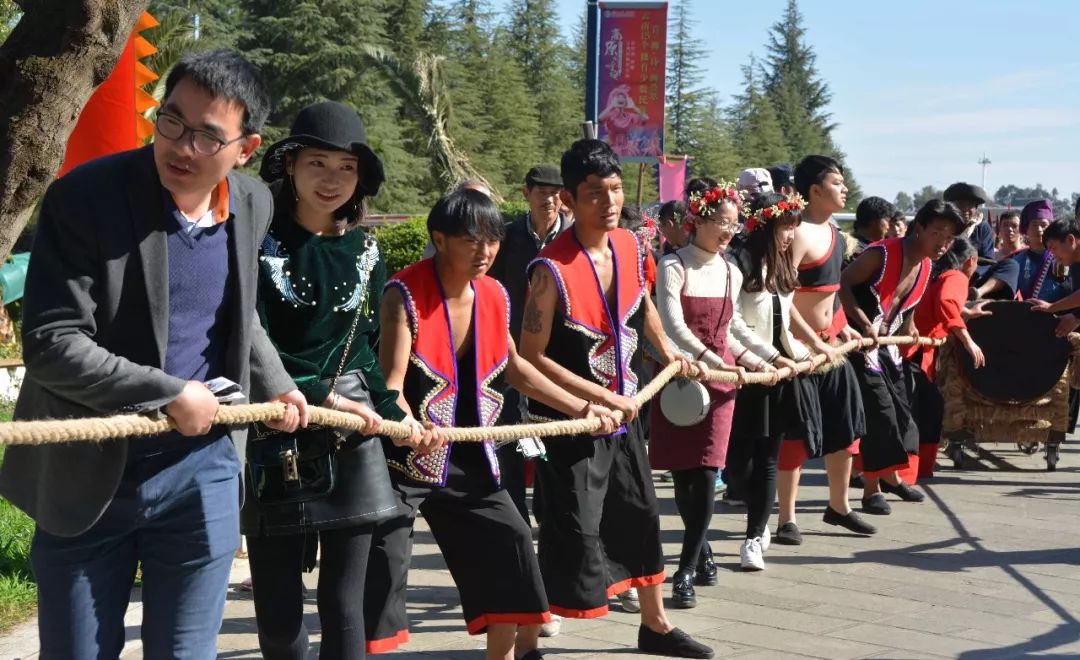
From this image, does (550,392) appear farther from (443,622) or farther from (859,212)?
(859,212)

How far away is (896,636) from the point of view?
18.4 ft

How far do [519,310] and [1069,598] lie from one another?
3.01 meters

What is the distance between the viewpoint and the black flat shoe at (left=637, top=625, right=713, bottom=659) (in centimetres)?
527

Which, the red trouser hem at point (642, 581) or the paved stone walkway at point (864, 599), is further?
the paved stone walkway at point (864, 599)

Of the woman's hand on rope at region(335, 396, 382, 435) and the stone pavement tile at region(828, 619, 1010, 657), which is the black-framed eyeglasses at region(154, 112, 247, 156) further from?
the stone pavement tile at region(828, 619, 1010, 657)

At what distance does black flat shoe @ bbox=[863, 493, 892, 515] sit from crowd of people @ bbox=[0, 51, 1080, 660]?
0.35 meters

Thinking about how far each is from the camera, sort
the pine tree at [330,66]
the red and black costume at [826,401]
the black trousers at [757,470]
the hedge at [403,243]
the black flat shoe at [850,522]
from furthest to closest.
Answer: the pine tree at [330,66] → the hedge at [403,243] → the black flat shoe at [850,522] → the red and black costume at [826,401] → the black trousers at [757,470]

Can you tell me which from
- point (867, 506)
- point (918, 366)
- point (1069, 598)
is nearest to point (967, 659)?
point (1069, 598)

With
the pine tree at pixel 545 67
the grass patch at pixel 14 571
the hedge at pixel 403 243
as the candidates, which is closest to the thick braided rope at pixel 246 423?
the grass patch at pixel 14 571

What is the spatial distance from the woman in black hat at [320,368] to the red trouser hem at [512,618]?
793 millimetres

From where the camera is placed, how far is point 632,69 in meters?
12.6

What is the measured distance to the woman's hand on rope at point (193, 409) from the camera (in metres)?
2.90

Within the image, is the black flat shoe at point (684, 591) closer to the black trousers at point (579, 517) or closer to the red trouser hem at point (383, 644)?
the black trousers at point (579, 517)

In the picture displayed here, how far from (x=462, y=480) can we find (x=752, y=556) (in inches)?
112
